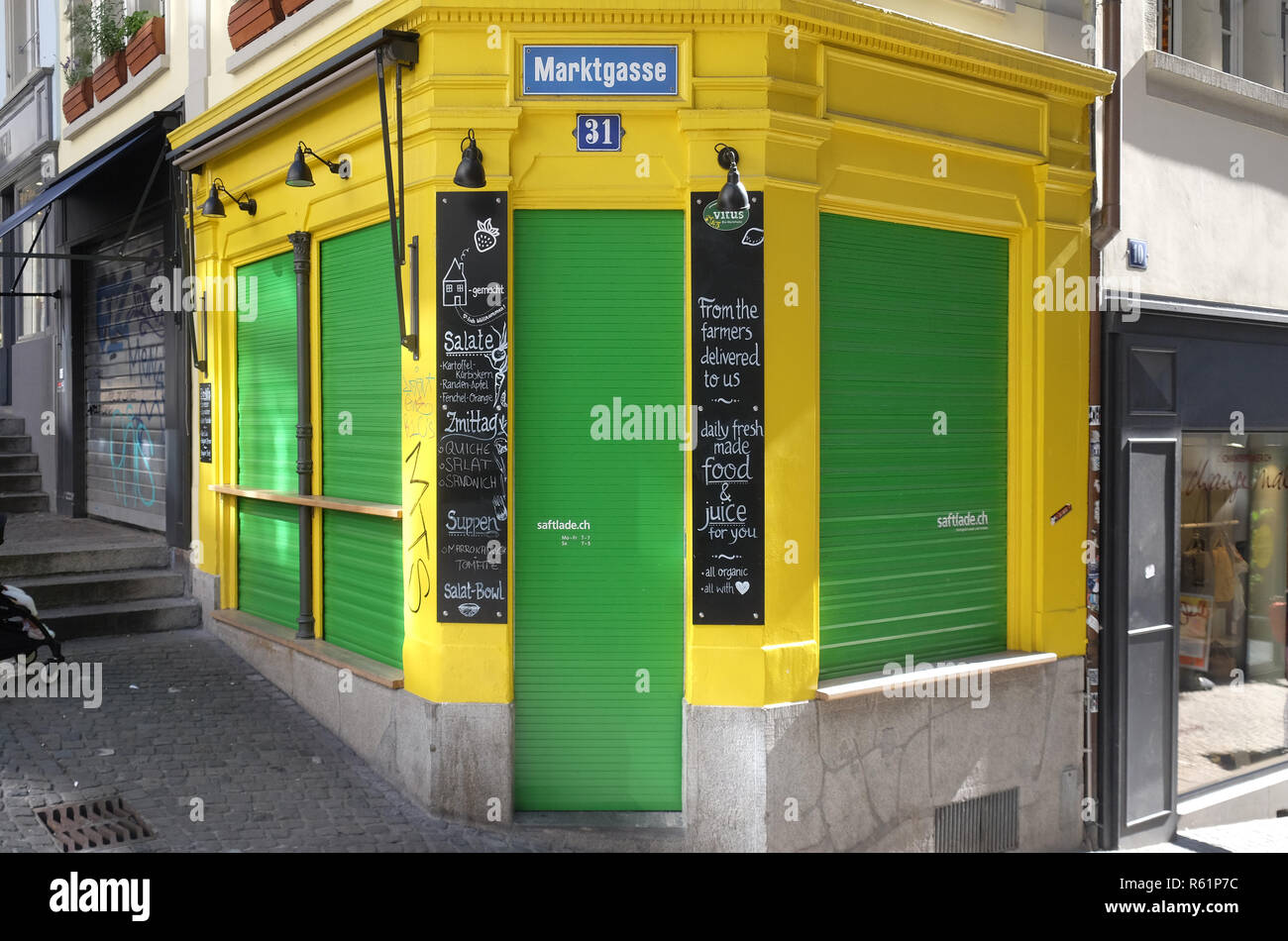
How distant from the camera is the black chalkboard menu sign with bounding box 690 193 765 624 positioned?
5.74 metres

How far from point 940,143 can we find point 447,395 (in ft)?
11.1

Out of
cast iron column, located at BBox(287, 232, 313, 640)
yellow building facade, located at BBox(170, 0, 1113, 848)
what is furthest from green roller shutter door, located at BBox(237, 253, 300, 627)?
yellow building facade, located at BBox(170, 0, 1113, 848)

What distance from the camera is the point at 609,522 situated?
19.5 feet

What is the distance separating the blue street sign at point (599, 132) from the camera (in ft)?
19.1

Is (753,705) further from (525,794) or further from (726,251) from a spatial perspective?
(726,251)

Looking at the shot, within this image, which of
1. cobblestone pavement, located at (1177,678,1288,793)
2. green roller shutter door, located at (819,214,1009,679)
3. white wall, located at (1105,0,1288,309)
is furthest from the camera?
cobblestone pavement, located at (1177,678,1288,793)

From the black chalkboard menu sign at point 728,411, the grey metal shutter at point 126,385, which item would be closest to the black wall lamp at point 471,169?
the black chalkboard menu sign at point 728,411

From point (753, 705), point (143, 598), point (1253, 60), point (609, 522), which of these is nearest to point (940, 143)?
point (609, 522)

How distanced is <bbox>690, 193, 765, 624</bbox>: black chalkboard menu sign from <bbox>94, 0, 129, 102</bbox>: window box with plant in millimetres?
7206

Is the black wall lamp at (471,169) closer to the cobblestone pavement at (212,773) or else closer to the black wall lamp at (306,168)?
the black wall lamp at (306,168)

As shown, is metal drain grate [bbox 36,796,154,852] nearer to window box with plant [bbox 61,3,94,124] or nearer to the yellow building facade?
the yellow building facade

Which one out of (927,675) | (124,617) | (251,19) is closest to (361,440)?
(124,617)

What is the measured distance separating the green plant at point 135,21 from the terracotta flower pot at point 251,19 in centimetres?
213
